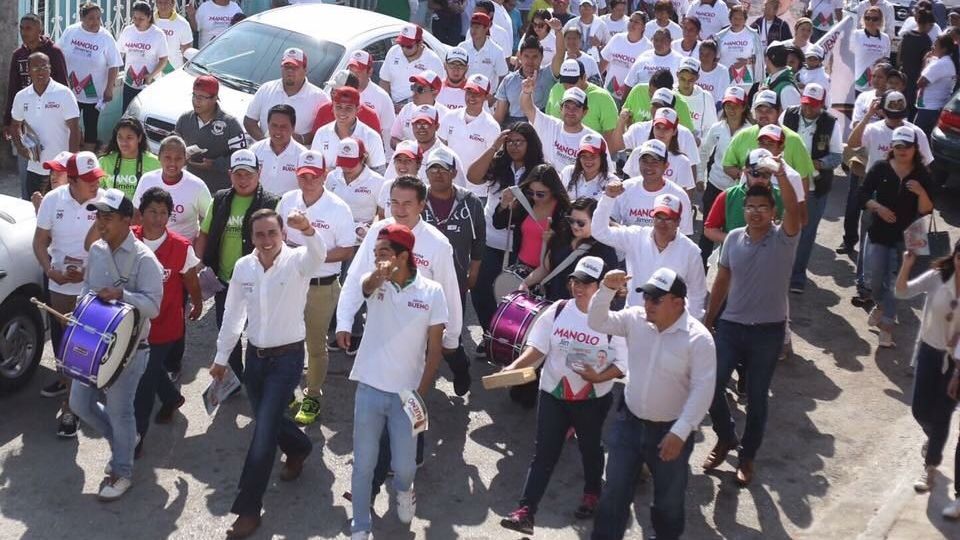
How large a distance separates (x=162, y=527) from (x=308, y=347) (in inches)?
74.4

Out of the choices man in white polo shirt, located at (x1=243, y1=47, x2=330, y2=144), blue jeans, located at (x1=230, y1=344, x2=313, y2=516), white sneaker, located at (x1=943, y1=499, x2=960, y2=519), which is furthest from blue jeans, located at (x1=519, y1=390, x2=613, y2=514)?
man in white polo shirt, located at (x1=243, y1=47, x2=330, y2=144)

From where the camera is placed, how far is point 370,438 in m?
7.48

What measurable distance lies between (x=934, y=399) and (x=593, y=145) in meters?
3.01

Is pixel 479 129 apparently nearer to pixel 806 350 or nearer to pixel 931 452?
pixel 806 350

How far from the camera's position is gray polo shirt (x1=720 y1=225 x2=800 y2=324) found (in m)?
8.45

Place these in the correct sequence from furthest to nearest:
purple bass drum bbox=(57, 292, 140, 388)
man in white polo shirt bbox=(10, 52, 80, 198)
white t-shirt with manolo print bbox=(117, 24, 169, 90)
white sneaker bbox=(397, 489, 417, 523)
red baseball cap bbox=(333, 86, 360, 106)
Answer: white t-shirt with manolo print bbox=(117, 24, 169, 90), man in white polo shirt bbox=(10, 52, 80, 198), red baseball cap bbox=(333, 86, 360, 106), purple bass drum bbox=(57, 292, 140, 388), white sneaker bbox=(397, 489, 417, 523)

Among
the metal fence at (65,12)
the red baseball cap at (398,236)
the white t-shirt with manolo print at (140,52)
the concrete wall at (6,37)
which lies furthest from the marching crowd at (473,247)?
the metal fence at (65,12)

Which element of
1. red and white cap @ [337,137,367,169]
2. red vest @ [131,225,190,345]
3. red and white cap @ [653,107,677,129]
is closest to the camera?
red vest @ [131,225,190,345]

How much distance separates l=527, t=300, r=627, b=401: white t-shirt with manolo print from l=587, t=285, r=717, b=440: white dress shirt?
421 millimetres

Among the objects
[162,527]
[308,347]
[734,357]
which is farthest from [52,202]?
[734,357]

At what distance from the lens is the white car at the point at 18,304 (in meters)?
9.20

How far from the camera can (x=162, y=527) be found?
308 inches

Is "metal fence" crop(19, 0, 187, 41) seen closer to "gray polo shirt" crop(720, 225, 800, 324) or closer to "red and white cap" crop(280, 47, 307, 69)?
"red and white cap" crop(280, 47, 307, 69)

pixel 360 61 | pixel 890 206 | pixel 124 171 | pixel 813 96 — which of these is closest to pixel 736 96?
pixel 813 96
